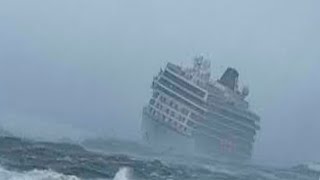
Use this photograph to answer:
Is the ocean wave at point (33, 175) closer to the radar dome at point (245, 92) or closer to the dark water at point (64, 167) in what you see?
the dark water at point (64, 167)

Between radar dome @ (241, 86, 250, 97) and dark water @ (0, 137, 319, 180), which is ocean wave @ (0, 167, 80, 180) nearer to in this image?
dark water @ (0, 137, 319, 180)

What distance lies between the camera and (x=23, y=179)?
218 ft

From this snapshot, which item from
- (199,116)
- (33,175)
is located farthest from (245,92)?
(33,175)

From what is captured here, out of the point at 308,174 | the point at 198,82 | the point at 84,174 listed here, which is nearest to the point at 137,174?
the point at 84,174

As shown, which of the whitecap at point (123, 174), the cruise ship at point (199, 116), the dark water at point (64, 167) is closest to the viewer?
the dark water at point (64, 167)

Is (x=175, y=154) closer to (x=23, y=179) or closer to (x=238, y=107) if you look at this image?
(x=238, y=107)

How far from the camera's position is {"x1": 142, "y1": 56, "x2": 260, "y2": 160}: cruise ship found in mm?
183000

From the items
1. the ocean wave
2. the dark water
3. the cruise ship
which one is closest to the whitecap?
the dark water

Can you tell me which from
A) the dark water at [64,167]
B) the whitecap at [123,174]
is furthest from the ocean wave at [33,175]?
the whitecap at [123,174]

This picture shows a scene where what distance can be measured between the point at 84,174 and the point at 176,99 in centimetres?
11085

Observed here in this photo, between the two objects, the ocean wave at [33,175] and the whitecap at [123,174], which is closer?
the ocean wave at [33,175]

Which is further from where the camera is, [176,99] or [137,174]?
[176,99]

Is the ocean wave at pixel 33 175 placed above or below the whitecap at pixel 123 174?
below

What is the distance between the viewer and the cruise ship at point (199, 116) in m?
183
